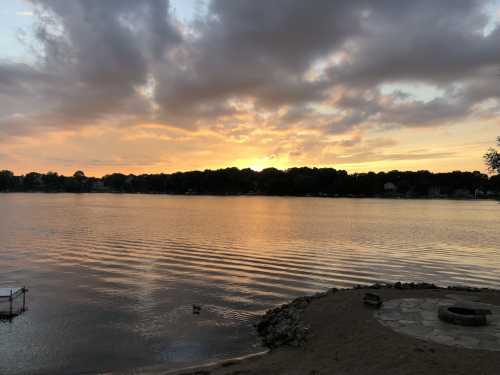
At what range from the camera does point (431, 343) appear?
867 cm

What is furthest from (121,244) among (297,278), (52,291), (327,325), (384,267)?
(327,325)

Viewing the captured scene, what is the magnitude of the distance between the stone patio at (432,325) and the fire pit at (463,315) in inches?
6.3

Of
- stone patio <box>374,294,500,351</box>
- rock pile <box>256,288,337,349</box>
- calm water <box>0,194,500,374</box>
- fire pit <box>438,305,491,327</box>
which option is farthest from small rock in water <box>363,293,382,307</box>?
calm water <box>0,194,500,374</box>

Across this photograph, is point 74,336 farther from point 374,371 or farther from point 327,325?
point 374,371

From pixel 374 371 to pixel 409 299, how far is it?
5670mm

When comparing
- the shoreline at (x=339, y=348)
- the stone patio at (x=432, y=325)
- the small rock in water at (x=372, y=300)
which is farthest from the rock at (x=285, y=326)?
the stone patio at (x=432, y=325)

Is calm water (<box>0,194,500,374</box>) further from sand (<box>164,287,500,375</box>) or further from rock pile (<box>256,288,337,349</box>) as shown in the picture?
sand (<box>164,287,500,375</box>)

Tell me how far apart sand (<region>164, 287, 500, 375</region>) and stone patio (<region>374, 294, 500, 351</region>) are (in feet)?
0.96

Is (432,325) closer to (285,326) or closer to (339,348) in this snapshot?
(339,348)

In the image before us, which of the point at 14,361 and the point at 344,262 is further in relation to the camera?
Result: the point at 344,262

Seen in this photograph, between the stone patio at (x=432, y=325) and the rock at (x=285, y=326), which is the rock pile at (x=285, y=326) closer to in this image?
the rock at (x=285, y=326)

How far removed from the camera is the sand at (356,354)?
767 centimetres

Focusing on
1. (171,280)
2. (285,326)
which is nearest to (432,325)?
(285,326)

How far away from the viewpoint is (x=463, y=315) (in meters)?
10.1
